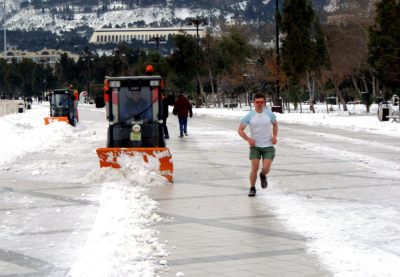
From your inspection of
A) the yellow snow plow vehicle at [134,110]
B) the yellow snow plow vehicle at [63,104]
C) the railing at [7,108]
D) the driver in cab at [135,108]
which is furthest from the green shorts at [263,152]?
the railing at [7,108]

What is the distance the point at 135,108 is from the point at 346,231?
761 centimetres

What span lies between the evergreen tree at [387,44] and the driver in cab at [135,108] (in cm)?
2100

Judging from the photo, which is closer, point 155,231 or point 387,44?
point 155,231

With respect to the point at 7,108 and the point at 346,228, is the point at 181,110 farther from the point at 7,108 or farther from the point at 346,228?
the point at 7,108

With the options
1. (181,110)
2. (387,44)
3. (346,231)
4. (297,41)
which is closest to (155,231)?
(346,231)

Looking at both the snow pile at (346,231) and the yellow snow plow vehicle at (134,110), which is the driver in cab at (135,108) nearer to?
the yellow snow plow vehicle at (134,110)

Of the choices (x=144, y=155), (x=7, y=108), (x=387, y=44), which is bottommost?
(x=144, y=155)

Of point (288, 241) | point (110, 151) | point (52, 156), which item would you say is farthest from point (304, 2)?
point (288, 241)

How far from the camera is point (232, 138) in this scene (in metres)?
24.5

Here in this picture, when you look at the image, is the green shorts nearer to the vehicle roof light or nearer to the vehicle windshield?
the vehicle windshield

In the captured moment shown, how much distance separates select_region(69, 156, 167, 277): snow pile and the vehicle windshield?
257cm

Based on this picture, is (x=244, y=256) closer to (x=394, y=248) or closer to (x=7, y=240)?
(x=394, y=248)

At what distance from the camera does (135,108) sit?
49.2ft

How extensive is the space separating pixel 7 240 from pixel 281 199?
4.30 meters
